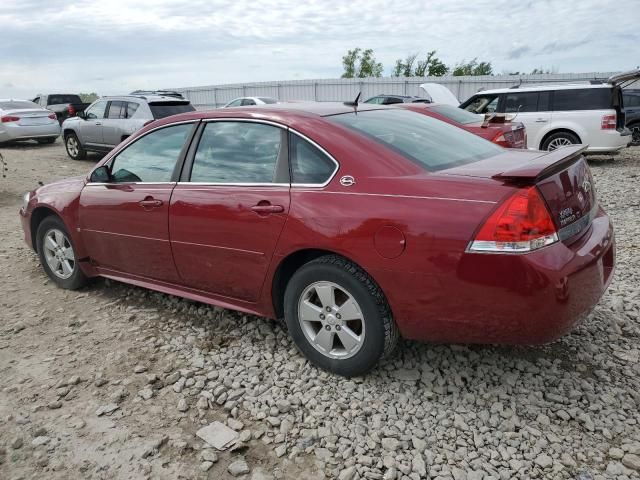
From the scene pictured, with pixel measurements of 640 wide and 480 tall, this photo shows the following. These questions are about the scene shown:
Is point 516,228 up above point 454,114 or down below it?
below

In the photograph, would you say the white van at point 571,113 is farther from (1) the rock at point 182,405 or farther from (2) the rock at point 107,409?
(2) the rock at point 107,409

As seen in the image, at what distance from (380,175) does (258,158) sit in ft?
2.94

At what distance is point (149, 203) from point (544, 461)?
290 centimetres

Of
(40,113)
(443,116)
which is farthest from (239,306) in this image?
(40,113)

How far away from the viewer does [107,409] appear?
2895 mm

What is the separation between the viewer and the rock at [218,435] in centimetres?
258

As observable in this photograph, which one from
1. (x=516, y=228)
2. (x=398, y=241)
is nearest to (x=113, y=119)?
(x=398, y=241)

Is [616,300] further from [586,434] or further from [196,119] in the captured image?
[196,119]

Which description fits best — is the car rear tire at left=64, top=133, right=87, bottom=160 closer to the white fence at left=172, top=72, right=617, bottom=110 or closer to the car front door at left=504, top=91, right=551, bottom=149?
the car front door at left=504, top=91, right=551, bottom=149

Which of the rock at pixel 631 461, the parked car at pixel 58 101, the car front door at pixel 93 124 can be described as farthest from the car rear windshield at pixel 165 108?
the parked car at pixel 58 101

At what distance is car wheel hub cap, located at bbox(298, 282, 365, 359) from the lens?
290cm

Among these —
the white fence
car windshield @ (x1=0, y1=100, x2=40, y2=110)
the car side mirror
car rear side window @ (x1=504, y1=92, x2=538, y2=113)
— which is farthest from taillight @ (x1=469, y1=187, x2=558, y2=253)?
the white fence

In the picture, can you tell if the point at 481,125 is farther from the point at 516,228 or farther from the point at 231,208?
the point at 516,228

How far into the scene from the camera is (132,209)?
3.84 meters
